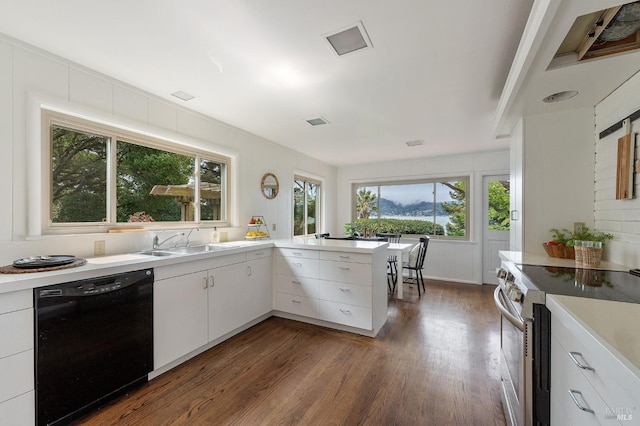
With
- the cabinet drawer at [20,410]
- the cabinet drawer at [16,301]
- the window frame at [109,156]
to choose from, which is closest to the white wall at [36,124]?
the window frame at [109,156]

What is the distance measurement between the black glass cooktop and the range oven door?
0.20 m

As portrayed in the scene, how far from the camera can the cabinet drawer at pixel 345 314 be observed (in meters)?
2.66

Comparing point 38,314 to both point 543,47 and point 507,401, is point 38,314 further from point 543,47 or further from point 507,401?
point 543,47

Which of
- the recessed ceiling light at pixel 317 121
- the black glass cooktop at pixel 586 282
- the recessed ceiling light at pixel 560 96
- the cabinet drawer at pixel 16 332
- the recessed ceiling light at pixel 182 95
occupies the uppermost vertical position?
the recessed ceiling light at pixel 182 95

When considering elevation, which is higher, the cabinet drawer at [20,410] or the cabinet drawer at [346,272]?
the cabinet drawer at [346,272]

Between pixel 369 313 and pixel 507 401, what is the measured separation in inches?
49.0

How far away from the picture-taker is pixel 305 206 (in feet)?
A: 17.2

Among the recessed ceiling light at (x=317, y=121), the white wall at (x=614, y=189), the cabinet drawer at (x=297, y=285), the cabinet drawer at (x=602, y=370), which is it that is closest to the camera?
the cabinet drawer at (x=602, y=370)

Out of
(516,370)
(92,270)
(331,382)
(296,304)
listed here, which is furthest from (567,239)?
(92,270)

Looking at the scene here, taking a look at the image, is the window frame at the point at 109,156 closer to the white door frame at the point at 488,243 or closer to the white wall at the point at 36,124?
the white wall at the point at 36,124

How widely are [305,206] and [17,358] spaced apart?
4.17 metres

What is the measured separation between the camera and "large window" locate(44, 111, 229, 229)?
209 cm

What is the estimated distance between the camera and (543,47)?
1.43 metres

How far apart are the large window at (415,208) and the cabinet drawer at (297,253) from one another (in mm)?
2021
